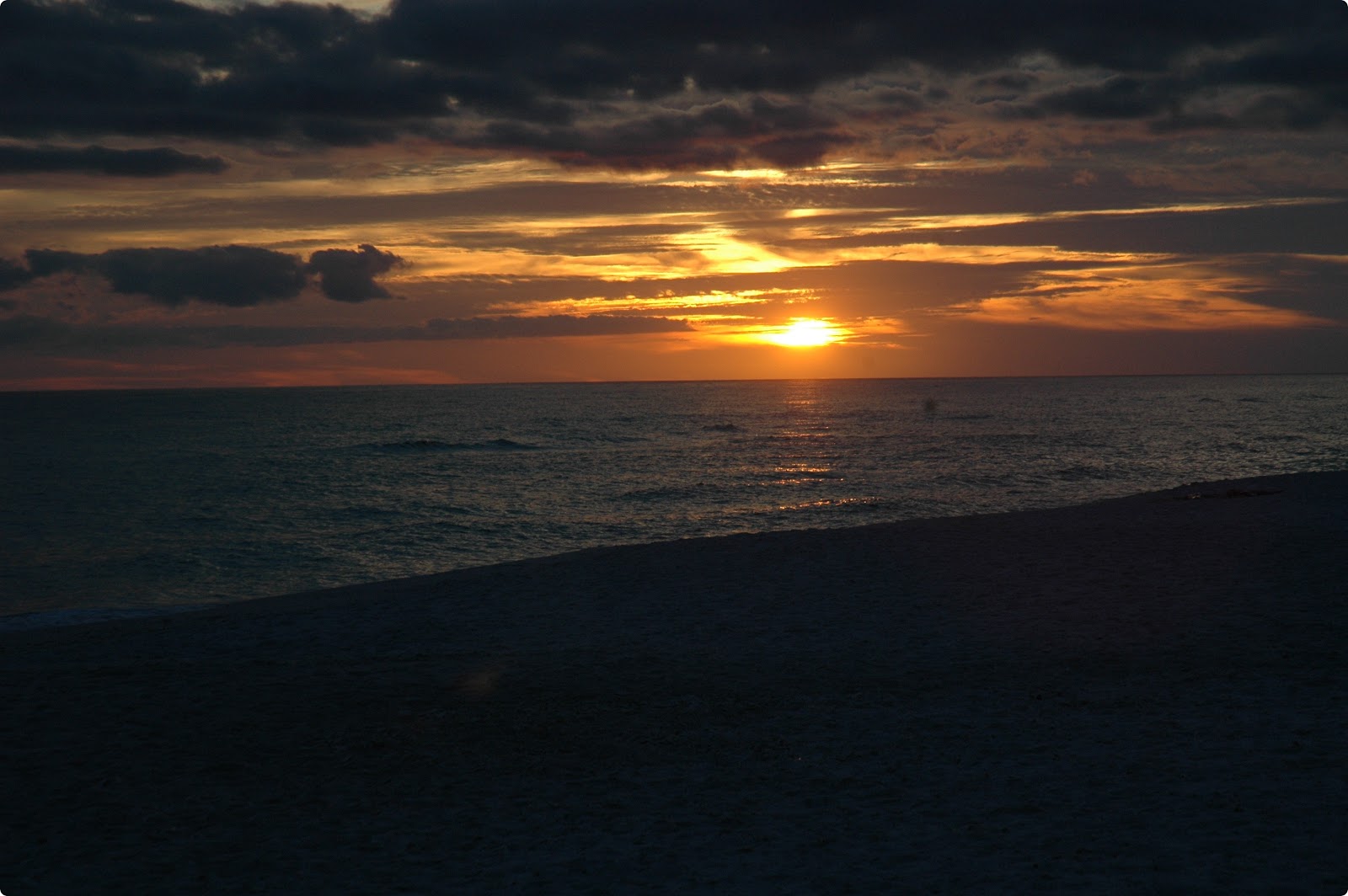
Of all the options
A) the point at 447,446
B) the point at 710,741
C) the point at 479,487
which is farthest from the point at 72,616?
the point at 447,446

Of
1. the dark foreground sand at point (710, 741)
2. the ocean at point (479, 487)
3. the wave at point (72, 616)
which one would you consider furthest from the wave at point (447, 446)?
the dark foreground sand at point (710, 741)

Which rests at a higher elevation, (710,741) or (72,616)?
(710,741)

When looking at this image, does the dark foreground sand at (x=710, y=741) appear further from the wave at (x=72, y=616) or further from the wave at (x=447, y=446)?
the wave at (x=447, y=446)

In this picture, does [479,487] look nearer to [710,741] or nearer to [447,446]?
[447,446]

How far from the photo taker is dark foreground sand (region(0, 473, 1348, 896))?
7.60 m

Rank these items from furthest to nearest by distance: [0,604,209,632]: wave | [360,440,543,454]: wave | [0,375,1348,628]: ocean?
[360,440,543,454]: wave → [0,375,1348,628]: ocean → [0,604,209,632]: wave

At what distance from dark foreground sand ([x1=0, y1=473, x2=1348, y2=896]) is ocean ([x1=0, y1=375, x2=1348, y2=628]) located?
11547 millimetres

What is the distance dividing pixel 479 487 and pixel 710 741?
1759 inches

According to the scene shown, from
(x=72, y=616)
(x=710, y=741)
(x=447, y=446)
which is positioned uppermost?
(x=710, y=741)

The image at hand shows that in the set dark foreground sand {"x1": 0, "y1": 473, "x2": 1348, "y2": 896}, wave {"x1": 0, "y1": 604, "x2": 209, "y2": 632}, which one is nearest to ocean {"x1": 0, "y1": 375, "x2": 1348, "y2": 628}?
wave {"x1": 0, "y1": 604, "x2": 209, "y2": 632}

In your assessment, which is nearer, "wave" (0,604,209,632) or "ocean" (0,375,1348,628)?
"wave" (0,604,209,632)

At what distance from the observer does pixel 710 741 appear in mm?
10344

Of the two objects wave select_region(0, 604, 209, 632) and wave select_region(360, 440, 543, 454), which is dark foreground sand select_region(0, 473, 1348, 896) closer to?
wave select_region(0, 604, 209, 632)

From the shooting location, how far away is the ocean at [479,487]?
31.1m
